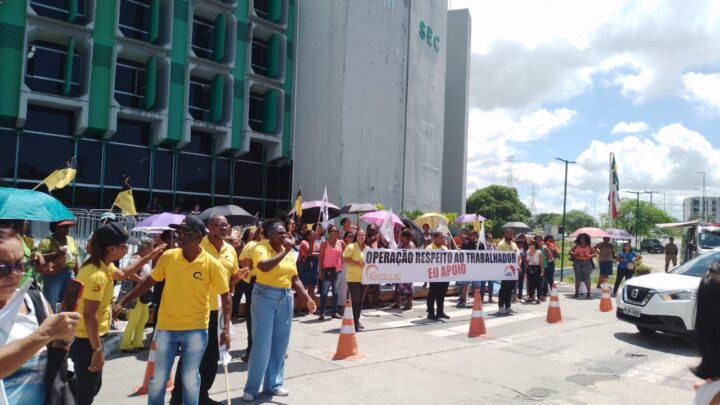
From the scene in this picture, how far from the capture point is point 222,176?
27.0 metres

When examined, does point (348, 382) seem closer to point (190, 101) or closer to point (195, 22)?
point (190, 101)

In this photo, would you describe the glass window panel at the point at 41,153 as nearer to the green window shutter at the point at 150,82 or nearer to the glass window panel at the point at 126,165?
the glass window panel at the point at 126,165

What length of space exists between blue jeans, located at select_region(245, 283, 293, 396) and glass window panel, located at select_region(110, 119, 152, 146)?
20.0 metres

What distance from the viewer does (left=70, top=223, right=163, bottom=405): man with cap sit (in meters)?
4.01

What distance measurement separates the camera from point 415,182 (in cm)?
3516

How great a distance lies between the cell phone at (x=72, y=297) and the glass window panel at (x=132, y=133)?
2097 centimetres

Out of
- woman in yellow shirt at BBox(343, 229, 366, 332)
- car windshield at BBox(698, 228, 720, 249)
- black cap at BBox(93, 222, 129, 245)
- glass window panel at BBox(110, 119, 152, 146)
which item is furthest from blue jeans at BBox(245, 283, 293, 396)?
glass window panel at BBox(110, 119, 152, 146)

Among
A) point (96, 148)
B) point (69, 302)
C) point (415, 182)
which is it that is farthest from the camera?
point (415, 182)

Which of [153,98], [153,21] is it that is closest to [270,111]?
[153,98]

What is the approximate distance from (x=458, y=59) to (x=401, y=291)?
40.8m

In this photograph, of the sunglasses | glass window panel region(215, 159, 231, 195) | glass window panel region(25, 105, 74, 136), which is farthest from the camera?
glass window panel region(215, 159, 231, 195)

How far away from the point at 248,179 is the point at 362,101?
8.08 meters

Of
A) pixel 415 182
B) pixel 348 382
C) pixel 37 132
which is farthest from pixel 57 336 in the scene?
pixel 415 182

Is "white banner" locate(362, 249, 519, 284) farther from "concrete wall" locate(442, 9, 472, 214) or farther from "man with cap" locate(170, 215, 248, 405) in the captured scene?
"concrete wall" locate(442, 9, 472, 214)
